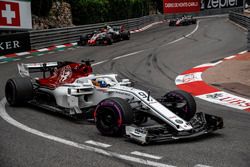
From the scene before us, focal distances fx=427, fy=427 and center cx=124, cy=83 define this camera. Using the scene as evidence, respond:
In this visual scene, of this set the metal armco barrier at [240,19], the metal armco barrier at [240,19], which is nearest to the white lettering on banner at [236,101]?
the metal armco barrier at [240,19]

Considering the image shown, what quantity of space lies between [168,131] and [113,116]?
1.04 metres

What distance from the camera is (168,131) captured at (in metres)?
7.65

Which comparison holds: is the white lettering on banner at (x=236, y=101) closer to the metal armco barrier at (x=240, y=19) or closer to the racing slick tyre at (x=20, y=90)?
the racing slick tyre at (x=20, y=90)

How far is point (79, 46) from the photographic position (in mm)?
26703

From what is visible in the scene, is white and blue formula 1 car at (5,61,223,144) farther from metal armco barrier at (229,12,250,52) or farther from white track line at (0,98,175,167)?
metal armco barrier at (229,12,250,52)

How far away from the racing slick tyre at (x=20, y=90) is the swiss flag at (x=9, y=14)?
14517 millimetres

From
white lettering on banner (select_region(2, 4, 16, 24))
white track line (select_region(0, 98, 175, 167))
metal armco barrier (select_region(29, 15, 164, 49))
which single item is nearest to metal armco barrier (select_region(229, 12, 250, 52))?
metal armco barrier (select_region(29, 15, 164, 49))

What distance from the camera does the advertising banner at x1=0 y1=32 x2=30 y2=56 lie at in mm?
21766

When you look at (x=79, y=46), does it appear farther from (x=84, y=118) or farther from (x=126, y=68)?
(x=84, y=118)

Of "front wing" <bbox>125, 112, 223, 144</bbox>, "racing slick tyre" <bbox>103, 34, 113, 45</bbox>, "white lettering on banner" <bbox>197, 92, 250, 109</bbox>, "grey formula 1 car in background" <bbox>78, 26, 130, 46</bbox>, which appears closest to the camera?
"front wing" <bbox>125, 112, 223, 144</bbox>

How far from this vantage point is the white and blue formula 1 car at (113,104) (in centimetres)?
761

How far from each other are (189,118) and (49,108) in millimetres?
3177

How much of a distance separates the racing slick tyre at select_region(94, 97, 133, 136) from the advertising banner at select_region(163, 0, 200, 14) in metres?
52.2

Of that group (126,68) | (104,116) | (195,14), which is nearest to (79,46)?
(126,68)
